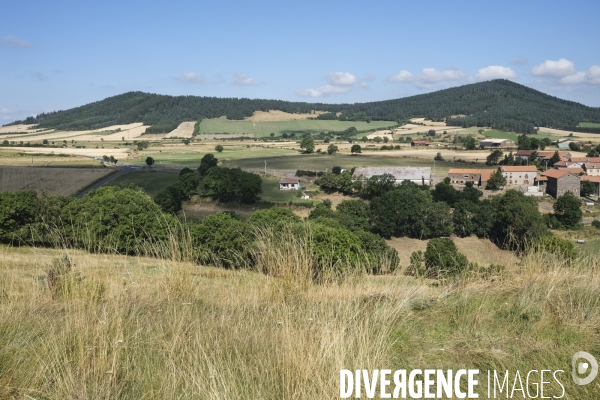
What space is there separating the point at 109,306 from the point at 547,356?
13.5 ft

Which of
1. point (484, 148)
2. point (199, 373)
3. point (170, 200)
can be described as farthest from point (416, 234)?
point (484, 148)

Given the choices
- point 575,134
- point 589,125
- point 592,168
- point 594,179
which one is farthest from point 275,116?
point 594,179

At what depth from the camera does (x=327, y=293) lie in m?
5.52

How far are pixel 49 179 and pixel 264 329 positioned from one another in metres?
59.2

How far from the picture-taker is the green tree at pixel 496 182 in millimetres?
66438

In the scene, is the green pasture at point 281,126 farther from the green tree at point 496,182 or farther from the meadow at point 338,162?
the green tree at point 496,182

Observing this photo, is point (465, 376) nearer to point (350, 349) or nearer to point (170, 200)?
point (350, 349)

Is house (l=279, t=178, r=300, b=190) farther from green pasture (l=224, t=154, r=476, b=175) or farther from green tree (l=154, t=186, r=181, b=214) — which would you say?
green tree (l=154, t=186, r=181, b=214)

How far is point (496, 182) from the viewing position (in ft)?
218

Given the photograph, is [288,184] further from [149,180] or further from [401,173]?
[149,180]

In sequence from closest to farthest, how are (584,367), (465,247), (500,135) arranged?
1. (584,367)
2. (465,247)
3. (500,135)

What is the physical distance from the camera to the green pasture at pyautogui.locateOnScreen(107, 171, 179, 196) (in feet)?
197

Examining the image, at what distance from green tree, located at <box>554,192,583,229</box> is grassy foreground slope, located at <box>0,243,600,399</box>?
47879 mm

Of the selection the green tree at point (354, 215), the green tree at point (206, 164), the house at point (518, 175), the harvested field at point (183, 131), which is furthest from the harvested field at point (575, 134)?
the harvested field at point (183, 131)
